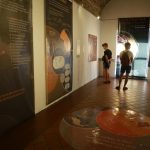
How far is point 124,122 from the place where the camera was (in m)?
3.65

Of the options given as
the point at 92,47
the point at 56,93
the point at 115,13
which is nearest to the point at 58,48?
the point at 56,93

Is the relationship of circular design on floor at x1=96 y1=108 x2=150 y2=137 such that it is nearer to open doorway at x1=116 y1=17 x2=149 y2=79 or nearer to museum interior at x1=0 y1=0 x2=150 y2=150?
museum interior at x1=0 y1=0 x2=150 y2=150

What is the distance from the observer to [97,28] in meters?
8.66

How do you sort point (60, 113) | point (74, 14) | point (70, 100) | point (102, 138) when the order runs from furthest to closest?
point (74, 14) → point (70, 100) → point (60, 113) → point (102, 138)

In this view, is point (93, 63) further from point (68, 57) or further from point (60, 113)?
point (60, 113)

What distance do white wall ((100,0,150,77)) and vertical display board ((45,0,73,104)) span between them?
12.7 feet

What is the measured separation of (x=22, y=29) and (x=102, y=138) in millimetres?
2189

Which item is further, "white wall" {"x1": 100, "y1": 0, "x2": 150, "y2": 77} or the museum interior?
"white wall" {"x1": 100, "y1": 0, "x2": 150, "y2": 77}

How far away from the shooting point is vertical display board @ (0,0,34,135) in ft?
9.98

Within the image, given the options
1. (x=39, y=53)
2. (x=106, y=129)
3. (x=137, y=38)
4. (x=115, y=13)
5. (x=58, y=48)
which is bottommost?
(x=106, y=129)

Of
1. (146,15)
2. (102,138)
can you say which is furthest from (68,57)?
(146,15)

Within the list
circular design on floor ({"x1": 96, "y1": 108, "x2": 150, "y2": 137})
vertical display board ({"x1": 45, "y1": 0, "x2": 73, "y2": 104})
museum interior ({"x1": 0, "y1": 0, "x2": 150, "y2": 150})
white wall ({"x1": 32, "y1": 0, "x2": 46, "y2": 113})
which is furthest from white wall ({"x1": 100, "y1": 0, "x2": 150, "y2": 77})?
white wall ({"x1": 32, "y1": 0, "x2": 46, "y2": 113})

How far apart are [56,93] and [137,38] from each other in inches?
209

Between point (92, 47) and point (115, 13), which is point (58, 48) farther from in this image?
point (115, 13)
